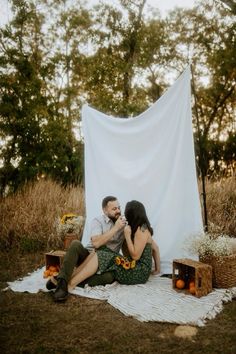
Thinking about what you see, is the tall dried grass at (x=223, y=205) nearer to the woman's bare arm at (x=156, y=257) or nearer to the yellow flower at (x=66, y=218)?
the woman's bare arm at (x=156, y=257)

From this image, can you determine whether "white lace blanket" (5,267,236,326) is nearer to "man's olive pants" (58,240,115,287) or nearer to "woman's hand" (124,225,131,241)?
"man's olive pants" (58,240,115,287)

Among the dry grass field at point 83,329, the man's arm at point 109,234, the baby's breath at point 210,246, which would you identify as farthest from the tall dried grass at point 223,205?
the man's arm at point 109,234

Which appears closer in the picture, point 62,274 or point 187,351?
point 187,351

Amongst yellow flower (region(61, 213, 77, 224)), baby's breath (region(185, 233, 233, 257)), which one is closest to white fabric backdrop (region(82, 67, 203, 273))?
yellow flower (region(61, 213, 77, 224))

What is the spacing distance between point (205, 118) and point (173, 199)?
1177 cm

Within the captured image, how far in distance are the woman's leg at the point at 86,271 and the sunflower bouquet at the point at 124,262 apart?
0.20 m

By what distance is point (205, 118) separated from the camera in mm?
15328

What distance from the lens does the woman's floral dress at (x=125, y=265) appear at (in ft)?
11.7

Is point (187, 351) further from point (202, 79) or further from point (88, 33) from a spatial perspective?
point (202, 79)

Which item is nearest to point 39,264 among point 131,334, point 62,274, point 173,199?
point 62,274

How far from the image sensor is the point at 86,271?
356cm

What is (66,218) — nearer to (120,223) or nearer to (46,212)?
(46,212)

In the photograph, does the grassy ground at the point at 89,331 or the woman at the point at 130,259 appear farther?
the woman at the point at 130,259

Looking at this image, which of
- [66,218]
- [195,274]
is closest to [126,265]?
[195,274]
